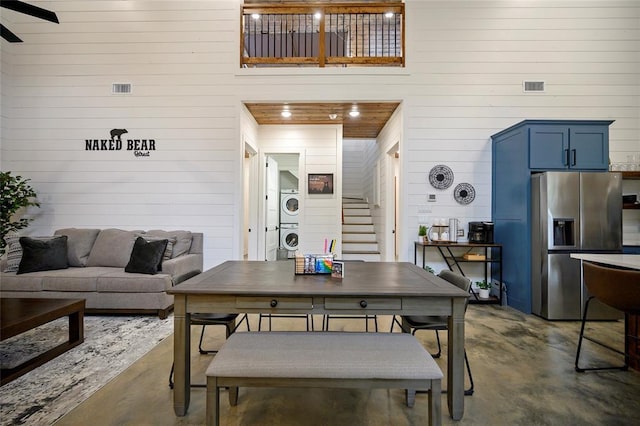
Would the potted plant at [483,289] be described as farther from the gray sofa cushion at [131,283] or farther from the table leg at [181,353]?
the gray sofa cushion at [131,283]

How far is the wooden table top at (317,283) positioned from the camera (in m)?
1.55

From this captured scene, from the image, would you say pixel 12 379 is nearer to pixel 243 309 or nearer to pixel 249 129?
pixel 243 309

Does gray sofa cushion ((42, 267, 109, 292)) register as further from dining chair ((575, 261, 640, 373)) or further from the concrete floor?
dining chair ((575, 261, 640, 373))

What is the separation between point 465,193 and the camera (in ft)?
14.1

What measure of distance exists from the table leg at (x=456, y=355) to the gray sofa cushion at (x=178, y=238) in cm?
361

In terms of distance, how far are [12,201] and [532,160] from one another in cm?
682

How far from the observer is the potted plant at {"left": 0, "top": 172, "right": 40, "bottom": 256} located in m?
3.96

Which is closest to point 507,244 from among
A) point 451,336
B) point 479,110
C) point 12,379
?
point 479,110

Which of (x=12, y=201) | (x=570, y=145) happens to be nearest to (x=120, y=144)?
(x=12, y=201)

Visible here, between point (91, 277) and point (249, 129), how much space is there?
3109mm

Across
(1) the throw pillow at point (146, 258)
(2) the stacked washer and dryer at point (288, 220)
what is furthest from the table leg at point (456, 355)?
(2) the stacked washer and dryer at point (288, 220)

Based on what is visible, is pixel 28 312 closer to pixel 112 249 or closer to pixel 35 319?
pixel 35 319

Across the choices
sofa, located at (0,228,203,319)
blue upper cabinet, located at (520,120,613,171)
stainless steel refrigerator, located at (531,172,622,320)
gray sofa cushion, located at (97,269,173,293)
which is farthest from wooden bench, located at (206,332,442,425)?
blue upper cabinet, located at (520,120,613,171)

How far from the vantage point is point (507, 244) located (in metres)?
3.93
